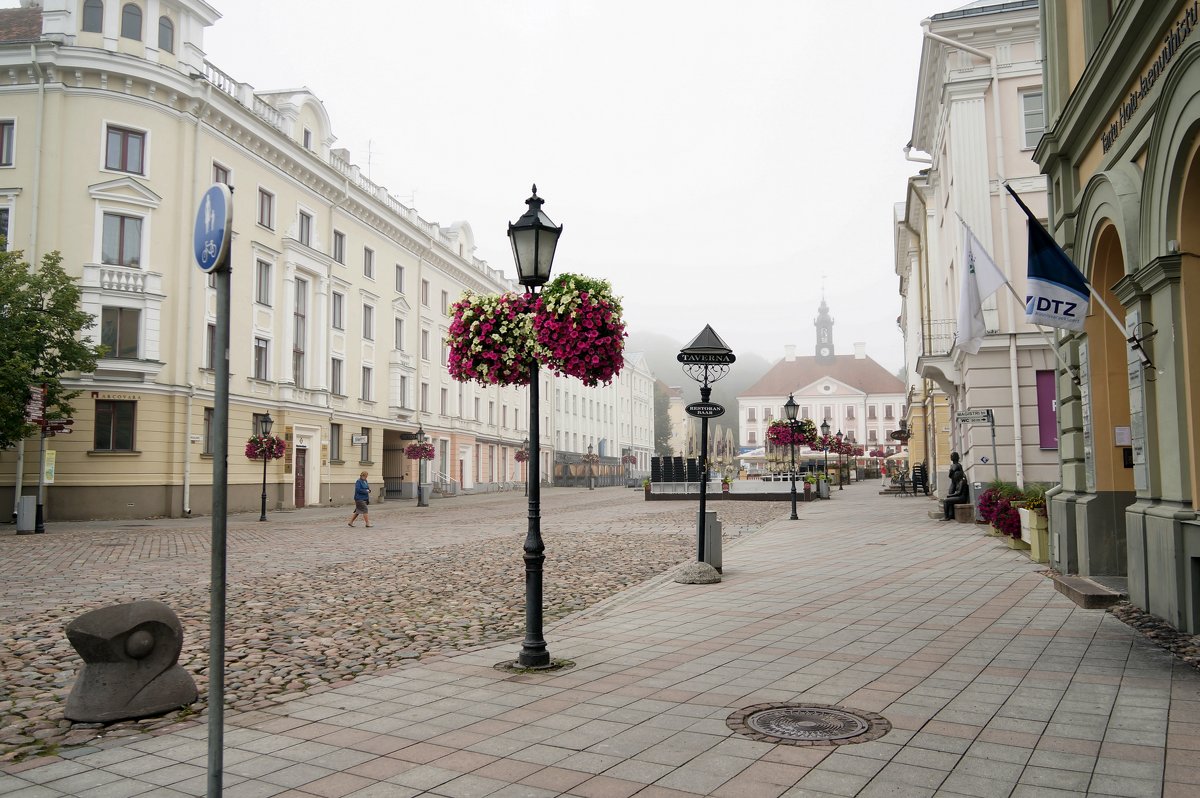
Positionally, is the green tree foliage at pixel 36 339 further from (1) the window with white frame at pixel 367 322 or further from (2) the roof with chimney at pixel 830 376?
(2) the roof with chimney at pixel 830 376

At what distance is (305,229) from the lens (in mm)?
37500

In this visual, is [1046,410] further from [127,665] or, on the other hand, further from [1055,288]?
[127,665]

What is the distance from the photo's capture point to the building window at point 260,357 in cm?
3356

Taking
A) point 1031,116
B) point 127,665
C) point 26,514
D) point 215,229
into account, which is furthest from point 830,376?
point 215,229

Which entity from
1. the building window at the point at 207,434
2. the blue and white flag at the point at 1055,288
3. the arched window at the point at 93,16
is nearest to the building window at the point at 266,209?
the arched window at the point at 93,16

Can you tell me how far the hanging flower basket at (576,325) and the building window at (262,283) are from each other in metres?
29.0

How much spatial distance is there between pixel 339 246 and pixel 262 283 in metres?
6.86

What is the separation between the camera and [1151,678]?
20.2ft

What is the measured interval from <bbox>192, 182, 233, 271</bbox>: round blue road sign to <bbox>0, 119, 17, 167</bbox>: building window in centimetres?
2955

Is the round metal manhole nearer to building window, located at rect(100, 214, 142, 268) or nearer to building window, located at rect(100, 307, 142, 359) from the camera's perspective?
building window, located at rect(100, 307, 142, 359)

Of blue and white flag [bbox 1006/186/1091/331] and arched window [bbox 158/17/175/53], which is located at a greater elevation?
arched window [bbox 158/17/175/53]

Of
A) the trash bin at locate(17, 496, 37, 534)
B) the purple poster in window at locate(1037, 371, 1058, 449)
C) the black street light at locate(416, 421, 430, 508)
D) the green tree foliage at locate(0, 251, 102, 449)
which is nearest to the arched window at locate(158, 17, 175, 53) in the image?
the green tree foliage at locate(0, 251, 102, 449)

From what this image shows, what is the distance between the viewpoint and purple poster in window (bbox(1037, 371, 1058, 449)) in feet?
71.6

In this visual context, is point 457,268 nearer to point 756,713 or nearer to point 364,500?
point 364,500
